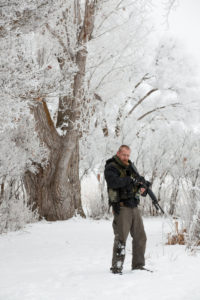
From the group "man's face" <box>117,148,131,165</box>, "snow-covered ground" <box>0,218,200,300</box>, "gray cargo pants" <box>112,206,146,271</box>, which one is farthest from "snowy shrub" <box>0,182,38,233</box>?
"man's face" <box>117,148,131,165</box>

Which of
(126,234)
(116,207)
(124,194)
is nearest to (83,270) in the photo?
(126,234)

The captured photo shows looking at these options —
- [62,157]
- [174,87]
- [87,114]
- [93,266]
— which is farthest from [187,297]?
[174,87]

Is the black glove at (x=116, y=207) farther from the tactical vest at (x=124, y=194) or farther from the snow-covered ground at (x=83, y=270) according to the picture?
the snow-covered ground at (x=83, y=270)

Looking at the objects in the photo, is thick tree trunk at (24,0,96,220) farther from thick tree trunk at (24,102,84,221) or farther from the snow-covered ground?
the snow-covered ground

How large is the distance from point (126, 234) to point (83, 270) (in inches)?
34.5

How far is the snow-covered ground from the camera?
12.1ft

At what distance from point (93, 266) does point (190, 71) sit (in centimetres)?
1091

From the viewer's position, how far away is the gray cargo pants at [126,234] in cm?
430

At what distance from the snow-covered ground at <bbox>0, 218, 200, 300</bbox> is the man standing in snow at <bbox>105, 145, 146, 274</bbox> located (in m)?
0.22

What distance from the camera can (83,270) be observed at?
15.6 ft

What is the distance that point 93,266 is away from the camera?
4.97 metres

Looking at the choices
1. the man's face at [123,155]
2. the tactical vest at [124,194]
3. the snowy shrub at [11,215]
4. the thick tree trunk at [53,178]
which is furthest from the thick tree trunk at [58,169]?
the tactical vest at [124,194]

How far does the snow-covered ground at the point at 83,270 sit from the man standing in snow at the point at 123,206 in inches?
8.5

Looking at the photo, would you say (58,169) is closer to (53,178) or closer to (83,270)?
(53,178)
